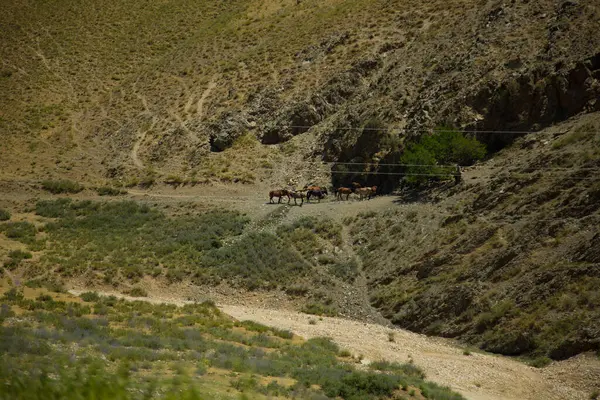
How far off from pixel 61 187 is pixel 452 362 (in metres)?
37.0

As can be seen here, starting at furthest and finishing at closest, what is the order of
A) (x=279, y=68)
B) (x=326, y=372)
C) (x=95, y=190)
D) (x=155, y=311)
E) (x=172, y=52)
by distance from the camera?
(x=172, y=52) < (x=279, y=68) < (x=95, y=190) < (x=155, y=311) < (x=326, y=372)

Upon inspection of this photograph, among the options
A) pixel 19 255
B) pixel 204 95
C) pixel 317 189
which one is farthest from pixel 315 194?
pixel 204 95

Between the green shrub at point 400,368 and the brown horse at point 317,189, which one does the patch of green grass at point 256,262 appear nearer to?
the brown horse at point 317,189

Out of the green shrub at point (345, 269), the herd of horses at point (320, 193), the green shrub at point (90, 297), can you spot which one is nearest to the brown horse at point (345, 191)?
the herd of horses at point (320, 193)

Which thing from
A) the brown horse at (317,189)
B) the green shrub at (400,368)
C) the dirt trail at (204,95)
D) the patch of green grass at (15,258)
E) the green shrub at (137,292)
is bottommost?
the green shrub at (137,292)

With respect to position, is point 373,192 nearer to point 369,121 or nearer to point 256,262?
point 369,121

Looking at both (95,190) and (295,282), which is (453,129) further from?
(95,190)

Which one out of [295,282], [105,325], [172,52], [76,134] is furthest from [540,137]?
[172,52]

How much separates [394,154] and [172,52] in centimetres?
3911

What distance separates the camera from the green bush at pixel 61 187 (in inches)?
2084

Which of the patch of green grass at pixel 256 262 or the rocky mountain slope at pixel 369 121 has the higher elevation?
the rocky mountain slope at pixel 369 121

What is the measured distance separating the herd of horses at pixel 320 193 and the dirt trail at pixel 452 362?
13910 mm

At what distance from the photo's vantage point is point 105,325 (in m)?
21.1

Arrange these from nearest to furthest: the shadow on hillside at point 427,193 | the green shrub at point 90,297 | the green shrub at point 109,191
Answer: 1. the green shrub at point 90,297
2. the shadow on hillside at point 427,193
3. the green shrub at point 109,191
